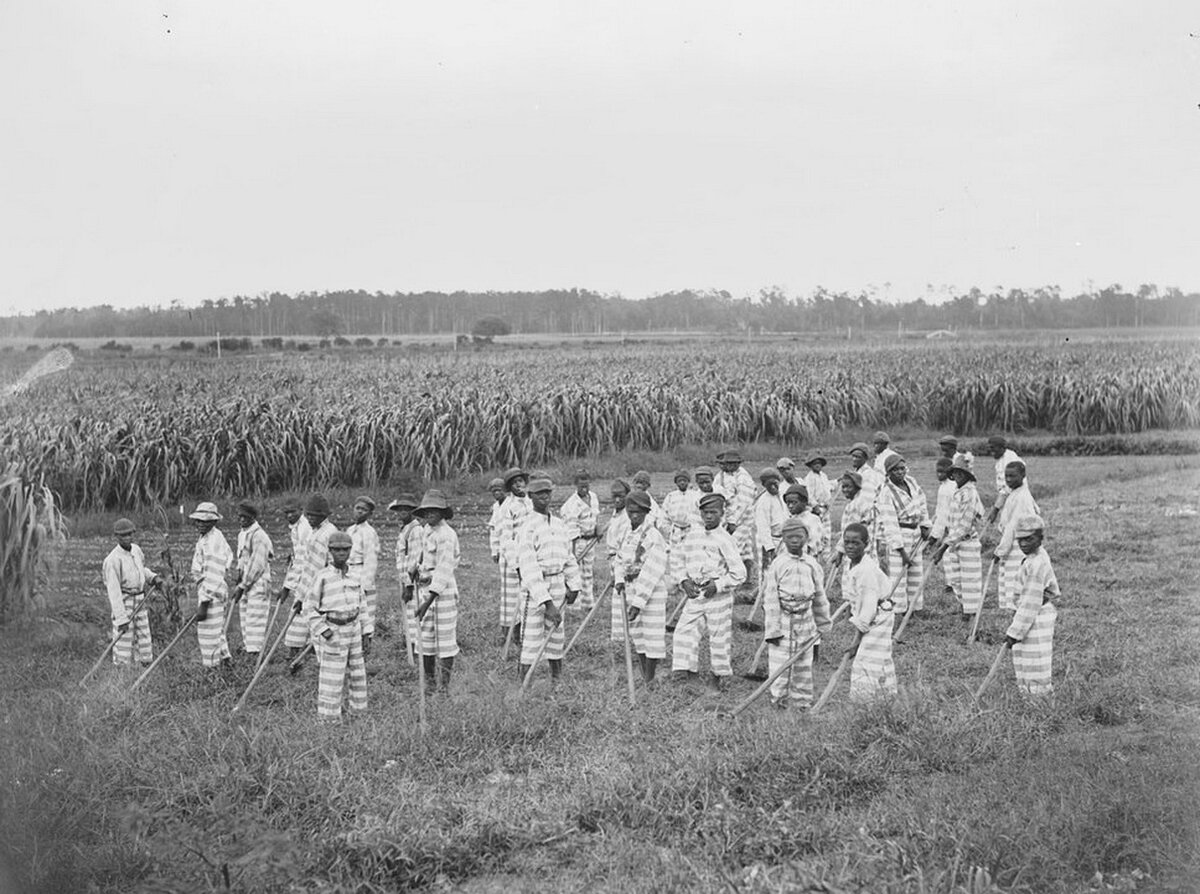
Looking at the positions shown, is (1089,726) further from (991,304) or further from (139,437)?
(991,304)

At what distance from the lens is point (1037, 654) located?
8875mm

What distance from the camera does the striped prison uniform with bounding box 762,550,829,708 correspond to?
30.4 feet

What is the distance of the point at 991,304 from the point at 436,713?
77447mm

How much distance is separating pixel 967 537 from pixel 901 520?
74 cm

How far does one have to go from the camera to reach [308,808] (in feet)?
22.5

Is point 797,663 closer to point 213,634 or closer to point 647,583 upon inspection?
point 647,583

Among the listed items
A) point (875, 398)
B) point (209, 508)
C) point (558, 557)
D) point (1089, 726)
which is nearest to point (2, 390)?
point (209, 508)

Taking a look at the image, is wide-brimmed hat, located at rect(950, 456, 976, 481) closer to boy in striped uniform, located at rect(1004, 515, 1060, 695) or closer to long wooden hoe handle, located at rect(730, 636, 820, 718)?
boy in striped uniform, located at rect(1004, 515, 1060, 695)

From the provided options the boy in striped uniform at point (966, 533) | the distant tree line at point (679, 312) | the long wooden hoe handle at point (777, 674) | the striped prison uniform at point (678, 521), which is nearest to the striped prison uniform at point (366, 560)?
the striped prison uniform at point (678, 521)

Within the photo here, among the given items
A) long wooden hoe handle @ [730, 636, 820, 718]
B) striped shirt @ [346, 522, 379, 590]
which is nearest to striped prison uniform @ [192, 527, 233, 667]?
striped shirt @ [346, 522, 379, 590]

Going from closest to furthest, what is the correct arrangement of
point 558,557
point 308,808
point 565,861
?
1. point 565,861
2. point 308,808
3. point 558,557

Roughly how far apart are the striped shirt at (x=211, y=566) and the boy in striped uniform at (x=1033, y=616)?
7.03 meters

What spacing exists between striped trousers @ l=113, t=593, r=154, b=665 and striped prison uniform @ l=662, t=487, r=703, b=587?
204 inches

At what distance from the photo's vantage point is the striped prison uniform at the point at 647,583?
1044 centimetres
